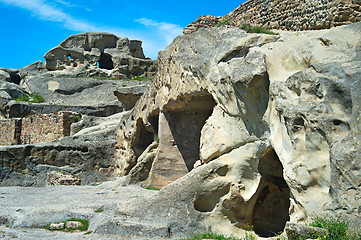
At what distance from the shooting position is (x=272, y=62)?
6.08m

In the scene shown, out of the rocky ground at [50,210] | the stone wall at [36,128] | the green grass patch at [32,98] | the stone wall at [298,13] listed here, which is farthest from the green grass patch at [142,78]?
the rocky ground at [50,210]

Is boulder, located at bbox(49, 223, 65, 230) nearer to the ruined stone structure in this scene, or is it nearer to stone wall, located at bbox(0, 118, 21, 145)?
the ruined stone structure

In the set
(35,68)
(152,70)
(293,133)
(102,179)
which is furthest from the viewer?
(35,68)

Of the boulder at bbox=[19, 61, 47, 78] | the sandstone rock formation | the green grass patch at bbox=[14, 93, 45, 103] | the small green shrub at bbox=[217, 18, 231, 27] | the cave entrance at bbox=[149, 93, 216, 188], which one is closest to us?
the cave entrance at bbox=[149, 93, 216, 188]

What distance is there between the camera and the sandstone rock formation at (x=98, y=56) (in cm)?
2952

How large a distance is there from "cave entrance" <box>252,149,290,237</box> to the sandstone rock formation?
2291 cm

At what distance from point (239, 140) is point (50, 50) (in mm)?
26883

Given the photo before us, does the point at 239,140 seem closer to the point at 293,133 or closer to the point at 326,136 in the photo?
the point at 293,133

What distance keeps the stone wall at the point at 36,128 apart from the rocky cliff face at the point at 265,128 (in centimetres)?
834

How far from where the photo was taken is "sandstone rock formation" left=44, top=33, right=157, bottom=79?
2952 cm

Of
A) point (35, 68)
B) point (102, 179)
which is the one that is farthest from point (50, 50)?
point (102, 179)

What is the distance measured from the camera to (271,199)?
721 cm

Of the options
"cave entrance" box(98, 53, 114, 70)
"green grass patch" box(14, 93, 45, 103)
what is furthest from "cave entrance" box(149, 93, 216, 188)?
"cave entrance" box(98, 53, 114, 70)

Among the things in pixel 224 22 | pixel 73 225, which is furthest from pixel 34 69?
pixel 73 225
